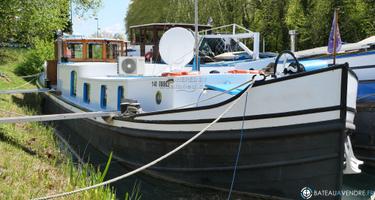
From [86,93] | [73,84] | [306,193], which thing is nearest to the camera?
[306,193]

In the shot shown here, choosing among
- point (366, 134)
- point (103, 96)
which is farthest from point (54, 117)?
point (366, 134)

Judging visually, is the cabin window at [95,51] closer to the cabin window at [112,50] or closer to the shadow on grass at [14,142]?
the cabin window at [112,50]

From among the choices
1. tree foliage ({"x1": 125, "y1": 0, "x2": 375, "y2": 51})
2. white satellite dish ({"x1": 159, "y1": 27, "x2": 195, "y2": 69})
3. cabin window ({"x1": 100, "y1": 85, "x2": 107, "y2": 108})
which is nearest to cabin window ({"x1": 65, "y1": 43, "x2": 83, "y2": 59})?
cabin window ({"x1": 100, "y1": 85, "x2": 107, "y2": 108})

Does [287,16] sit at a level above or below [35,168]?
above

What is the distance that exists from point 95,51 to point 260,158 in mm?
8964

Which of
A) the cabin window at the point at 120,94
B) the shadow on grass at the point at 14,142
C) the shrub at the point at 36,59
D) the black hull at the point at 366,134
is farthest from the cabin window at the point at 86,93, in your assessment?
the shrub at the point at 36,59

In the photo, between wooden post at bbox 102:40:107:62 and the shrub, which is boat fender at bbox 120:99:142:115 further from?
the shrub

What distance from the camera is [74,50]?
14883 mm

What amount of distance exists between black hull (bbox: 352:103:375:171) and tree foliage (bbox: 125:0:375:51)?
53.5ft

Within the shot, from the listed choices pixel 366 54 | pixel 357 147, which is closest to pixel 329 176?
pixel 357 147

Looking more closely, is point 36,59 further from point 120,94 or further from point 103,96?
point 120,94

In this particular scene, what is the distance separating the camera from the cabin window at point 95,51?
47.5 feet

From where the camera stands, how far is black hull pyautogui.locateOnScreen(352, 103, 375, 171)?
10648 millimetres

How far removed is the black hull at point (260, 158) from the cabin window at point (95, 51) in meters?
6.41
